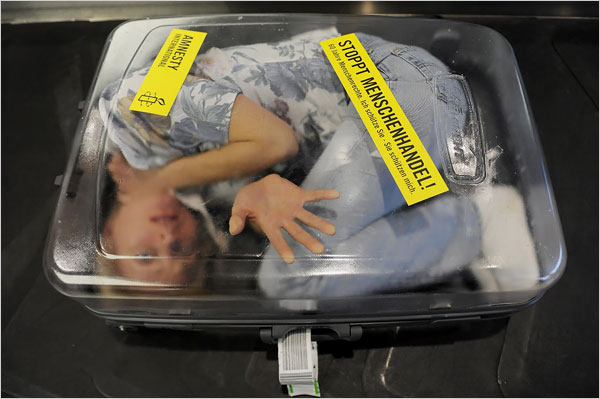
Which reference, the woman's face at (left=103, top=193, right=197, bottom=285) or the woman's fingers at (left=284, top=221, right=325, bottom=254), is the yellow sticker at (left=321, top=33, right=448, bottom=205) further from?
the woman's face at (left=103, top=193, right=197, bottom=285)

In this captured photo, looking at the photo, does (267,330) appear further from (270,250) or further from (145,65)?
(145,65)

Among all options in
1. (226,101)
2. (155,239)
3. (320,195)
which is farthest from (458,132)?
(155,239)

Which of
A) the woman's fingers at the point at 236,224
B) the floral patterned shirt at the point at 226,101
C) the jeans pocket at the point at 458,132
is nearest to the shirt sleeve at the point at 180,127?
the floral patterned shirt at the point at 226,101

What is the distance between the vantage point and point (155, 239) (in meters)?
0.59

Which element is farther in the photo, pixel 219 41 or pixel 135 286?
pixel 219 41

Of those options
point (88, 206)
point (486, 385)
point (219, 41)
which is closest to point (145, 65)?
point (219, 41)

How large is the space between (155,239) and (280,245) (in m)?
0.15

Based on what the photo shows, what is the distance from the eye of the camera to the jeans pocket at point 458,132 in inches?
24.3

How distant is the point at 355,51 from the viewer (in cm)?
71

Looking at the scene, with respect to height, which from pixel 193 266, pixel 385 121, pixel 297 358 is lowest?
pixel 297 358

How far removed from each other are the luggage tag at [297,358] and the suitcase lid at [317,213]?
38 mm

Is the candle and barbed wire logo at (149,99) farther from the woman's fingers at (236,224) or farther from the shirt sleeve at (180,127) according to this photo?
the woman's fingers at (236,224)

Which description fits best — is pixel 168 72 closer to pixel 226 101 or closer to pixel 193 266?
pixel 226 101

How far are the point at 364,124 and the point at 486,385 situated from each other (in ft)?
1.42
